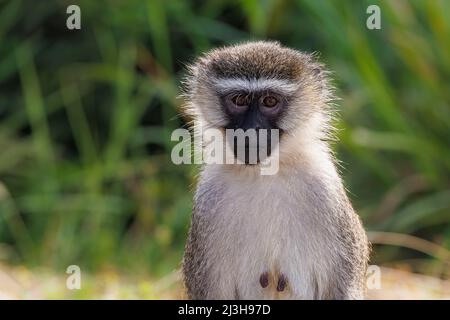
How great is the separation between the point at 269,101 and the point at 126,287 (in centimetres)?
150

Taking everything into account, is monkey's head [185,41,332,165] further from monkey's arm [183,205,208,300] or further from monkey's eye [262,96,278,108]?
monkey's arm [183,205,208,300]

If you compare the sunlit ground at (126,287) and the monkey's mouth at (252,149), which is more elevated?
the monkey's mouth at (252,149)

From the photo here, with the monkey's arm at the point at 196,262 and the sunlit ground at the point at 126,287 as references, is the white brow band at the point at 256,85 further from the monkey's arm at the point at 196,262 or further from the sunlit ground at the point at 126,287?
the sunlit ground at the point at 126,287

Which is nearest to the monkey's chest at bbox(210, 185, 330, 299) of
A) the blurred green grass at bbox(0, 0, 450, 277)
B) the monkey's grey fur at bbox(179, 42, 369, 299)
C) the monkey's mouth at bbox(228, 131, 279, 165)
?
the monkey's grey fur at bbox(179, 42, 369, 299)

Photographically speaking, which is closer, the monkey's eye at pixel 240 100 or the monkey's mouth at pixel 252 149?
the monkey's mouth at pixel 252 149

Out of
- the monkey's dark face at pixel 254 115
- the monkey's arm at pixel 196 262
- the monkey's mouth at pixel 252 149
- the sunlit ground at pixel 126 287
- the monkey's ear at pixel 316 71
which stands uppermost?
the monkey's ear at pixel 316 71

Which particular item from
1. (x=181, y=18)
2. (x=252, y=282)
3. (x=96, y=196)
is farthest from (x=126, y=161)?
(x=252, y=282)

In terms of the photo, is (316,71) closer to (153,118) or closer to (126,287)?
(126,287)

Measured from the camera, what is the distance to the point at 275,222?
3.76 meters

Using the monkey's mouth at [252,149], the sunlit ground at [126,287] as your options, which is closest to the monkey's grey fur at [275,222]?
the monkey's mouth at [252,149]

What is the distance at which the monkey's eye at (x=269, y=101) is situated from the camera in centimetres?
374

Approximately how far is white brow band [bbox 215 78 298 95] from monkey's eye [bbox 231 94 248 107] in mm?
31
